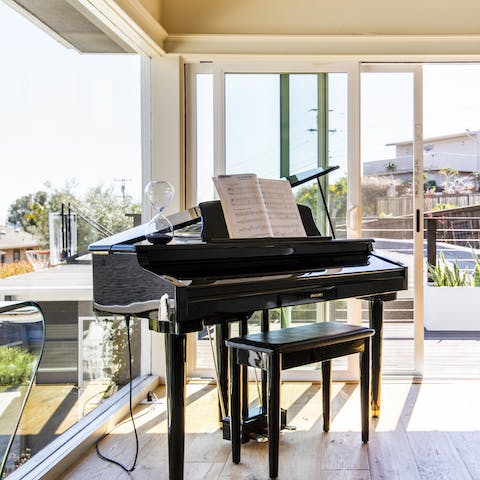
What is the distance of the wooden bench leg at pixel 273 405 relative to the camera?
2.64 m

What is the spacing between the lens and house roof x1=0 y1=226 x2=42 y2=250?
2.36 metres

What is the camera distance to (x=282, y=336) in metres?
2.84

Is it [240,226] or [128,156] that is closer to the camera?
[240,226]

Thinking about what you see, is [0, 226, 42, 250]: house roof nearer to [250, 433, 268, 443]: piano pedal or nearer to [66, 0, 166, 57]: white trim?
[66, 0, 166, 57]: white trim

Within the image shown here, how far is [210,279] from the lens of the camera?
8.04 ft

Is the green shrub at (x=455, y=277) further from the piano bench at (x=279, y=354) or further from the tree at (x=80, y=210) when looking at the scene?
the tree at (x=80, y=210)

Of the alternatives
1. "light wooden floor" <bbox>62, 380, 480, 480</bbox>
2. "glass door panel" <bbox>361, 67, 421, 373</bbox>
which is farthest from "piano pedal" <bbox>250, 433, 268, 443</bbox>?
"glass door panel" <bbox>361, 67, 421, 373</bbox>

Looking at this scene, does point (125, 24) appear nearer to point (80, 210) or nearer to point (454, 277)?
point (80, 210)

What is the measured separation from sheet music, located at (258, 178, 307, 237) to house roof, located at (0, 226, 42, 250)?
109 cm

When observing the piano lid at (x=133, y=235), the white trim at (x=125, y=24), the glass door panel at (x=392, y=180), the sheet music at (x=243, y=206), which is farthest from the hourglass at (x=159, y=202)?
the glass door panel at (x=392, y=180)

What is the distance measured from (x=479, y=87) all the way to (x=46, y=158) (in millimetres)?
5512

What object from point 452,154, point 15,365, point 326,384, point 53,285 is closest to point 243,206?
point 53,285

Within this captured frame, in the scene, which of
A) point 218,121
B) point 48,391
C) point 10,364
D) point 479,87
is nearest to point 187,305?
point 10,364

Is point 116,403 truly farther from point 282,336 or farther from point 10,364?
point 10,364
